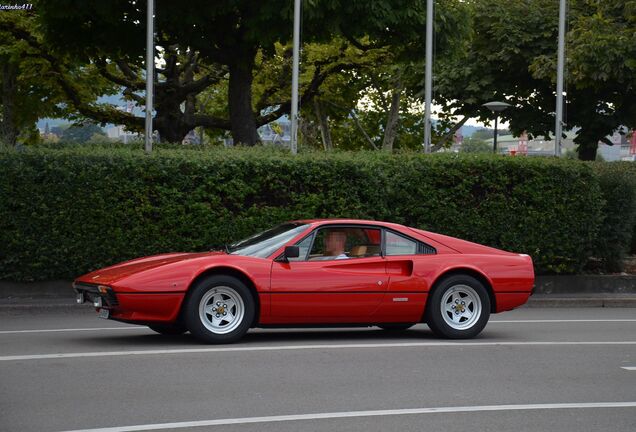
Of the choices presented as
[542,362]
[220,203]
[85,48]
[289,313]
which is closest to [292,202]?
[220,203]

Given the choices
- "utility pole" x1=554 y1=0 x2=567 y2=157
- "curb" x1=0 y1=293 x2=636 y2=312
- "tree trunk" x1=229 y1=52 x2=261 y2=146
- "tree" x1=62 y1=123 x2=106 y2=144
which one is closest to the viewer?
"curb" x1=0 y1=293 x2=636 y2=312

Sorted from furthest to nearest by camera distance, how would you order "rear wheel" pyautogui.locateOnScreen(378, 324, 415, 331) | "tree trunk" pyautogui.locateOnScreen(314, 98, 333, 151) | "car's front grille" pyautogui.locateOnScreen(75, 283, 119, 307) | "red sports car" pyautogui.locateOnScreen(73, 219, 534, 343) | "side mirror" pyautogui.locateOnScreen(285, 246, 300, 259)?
"tree trunk" pyautogui.locateOnScreen(314, 98, 333, 151) < "rear wheel" pyautogui.locateOnScreen(378, 324, 415, 331) < "side mirror" pyautogui.locateOnScreen(285, 246, 300, 259) < "red sports car" pyautogui.locateOnScreen(73, 219, 534, 343) < "car's front grille" pyautogui.locateOnScreen(75, 283, 119, 307)

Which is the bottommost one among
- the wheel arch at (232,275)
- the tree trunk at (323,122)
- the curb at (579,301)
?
the curb at (579,301)

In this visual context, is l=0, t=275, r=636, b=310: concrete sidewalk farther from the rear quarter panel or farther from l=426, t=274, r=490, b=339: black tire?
l=426, t=274, r=490, b=339: black tire

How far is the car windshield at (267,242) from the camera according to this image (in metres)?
11.9

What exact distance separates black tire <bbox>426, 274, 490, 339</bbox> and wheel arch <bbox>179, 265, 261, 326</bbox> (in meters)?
2.05

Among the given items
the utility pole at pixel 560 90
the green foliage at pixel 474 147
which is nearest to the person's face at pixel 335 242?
the green foliage at pixel 474 147

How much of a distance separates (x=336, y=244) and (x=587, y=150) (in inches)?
1392

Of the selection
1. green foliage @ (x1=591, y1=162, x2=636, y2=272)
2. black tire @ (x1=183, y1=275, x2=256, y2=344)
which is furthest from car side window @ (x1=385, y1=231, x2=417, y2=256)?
green foliage @ (x1=591, y1=162, x2=636, y2=272)

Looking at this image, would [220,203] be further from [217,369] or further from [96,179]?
[217,369]

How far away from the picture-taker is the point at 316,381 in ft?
30.6

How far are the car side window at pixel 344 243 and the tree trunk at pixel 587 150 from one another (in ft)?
112

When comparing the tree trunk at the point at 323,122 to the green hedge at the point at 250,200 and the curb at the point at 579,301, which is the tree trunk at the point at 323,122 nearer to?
the green hedge at the point at 250,200

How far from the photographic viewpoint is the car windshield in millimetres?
11930
